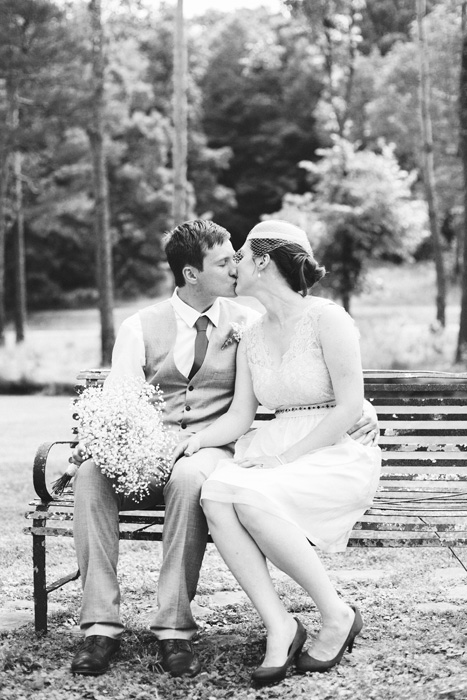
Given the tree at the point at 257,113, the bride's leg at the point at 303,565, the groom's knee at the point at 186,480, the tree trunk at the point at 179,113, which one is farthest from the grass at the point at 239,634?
the tree at the point at 257,113

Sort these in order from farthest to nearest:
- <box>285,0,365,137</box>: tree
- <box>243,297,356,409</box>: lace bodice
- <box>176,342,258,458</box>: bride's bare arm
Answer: <box>285,0,365,137</box>: tree, <box>176,342,258,458</box>: bride's bare arm, <box>243,297,356,409</box>: lace bodice

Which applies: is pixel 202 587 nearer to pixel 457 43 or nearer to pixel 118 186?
pixel 457 43

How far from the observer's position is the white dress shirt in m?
4.00

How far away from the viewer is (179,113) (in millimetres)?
15289

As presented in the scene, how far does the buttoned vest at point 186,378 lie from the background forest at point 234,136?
11.1m

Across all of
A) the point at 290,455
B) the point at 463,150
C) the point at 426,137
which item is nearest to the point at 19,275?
the point at 426,137

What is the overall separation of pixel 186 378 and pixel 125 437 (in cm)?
53

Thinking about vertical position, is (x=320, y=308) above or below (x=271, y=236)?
below

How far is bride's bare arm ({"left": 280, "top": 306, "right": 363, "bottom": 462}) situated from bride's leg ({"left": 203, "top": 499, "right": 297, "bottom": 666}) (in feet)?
1.30

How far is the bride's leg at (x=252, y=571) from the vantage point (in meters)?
3.32

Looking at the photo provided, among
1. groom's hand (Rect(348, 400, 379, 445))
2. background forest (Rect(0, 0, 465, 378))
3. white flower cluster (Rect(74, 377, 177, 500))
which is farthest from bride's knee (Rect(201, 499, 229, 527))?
background forest (Rect(0, 0, 465, 378))

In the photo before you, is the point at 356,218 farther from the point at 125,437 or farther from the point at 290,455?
the point at 125,437

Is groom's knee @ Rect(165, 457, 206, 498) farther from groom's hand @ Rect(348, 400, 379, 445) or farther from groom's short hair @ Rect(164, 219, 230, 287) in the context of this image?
groom's short hair @ Rect(164, 219, 230, 287)

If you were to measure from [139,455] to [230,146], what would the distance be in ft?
140
